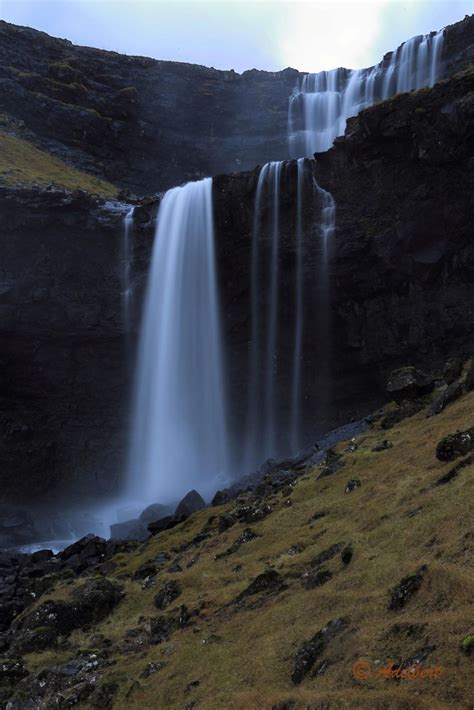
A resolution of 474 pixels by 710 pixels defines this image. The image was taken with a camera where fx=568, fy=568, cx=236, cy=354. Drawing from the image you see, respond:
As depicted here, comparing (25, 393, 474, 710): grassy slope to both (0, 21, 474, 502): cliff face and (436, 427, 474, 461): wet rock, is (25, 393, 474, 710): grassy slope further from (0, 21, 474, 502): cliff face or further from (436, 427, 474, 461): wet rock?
(0, 21, 474, 502): cliff face

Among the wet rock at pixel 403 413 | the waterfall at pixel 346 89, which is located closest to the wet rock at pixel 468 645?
the wet rock at pixel 403 413

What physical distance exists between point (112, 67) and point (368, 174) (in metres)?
59.5

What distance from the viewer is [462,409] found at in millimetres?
22031

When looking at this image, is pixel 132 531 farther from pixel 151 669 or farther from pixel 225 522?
pixel 151 669

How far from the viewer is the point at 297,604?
1299 cm

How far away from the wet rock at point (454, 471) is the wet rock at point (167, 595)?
9305mm

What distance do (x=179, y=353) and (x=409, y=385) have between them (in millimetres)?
25709

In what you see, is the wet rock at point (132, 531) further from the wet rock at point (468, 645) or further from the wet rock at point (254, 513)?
the wet rock at point (468, 645)

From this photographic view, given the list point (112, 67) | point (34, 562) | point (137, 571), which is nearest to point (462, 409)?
point (137, 571)

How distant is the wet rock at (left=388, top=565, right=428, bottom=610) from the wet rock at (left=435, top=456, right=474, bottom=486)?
5.32 meters

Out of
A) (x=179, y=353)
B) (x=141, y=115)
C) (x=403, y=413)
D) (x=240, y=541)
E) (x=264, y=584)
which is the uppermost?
(x=141, y=115)

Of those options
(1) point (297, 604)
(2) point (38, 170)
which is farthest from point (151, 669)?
(2) point (38, 170)

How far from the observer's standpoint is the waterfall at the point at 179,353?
5078cm

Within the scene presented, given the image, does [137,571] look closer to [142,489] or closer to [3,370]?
[142,489]
